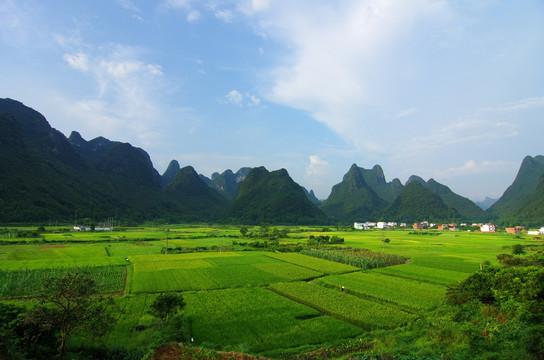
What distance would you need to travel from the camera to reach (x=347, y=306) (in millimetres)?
16078

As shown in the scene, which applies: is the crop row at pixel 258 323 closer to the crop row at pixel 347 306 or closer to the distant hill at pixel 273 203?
the crop row at pixel 347 306

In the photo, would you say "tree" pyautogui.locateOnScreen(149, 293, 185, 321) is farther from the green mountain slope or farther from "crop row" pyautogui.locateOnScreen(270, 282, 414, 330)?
the green mountain slope

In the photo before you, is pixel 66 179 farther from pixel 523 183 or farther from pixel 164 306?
pixel 523 183

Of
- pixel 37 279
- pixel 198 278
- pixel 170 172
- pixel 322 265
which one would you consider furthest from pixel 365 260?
pixel 170 172

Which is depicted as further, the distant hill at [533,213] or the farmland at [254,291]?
the distant hill at [533,213]

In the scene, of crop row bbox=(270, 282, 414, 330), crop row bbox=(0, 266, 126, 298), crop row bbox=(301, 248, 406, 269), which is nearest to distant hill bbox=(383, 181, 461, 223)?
crop row bbox=(301, 248, 406, 269)

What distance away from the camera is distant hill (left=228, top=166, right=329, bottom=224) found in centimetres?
10806

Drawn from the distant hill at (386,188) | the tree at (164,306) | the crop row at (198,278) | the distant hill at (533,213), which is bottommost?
the crop row at (198,278)

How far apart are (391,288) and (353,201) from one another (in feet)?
469

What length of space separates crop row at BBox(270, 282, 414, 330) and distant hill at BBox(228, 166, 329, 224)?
85184 millimetres

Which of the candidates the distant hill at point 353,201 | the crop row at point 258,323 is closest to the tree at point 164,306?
the crop row at point 258,323

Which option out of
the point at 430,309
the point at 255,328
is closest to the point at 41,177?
the point at 255,328

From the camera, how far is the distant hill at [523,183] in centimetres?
13965

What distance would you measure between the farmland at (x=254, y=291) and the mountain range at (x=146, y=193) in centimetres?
4667
